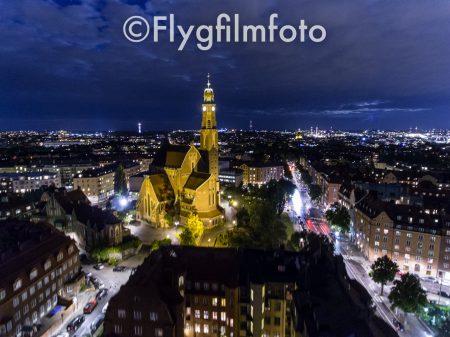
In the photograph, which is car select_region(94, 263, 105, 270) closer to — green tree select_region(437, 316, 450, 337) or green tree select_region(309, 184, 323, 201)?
green tree select_region(437, 316, 450, 337)

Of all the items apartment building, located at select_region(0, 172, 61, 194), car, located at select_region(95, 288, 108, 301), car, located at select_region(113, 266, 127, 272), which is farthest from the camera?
apartment building, located at select_region(0, 172, 61, 194)

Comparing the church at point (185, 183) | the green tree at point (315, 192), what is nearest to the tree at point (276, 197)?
the church at point (185, 183)

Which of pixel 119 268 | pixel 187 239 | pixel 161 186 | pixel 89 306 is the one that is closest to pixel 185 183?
pixel 161 186

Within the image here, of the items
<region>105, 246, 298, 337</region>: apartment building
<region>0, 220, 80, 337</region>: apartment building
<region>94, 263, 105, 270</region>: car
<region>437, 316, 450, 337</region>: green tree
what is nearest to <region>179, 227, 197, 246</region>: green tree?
<region>94, 263, 105, 270</region>: car

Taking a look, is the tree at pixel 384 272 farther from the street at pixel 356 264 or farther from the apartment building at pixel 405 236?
the apartment building at pixel 405 236

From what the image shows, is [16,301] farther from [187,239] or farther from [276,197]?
[276,197]
